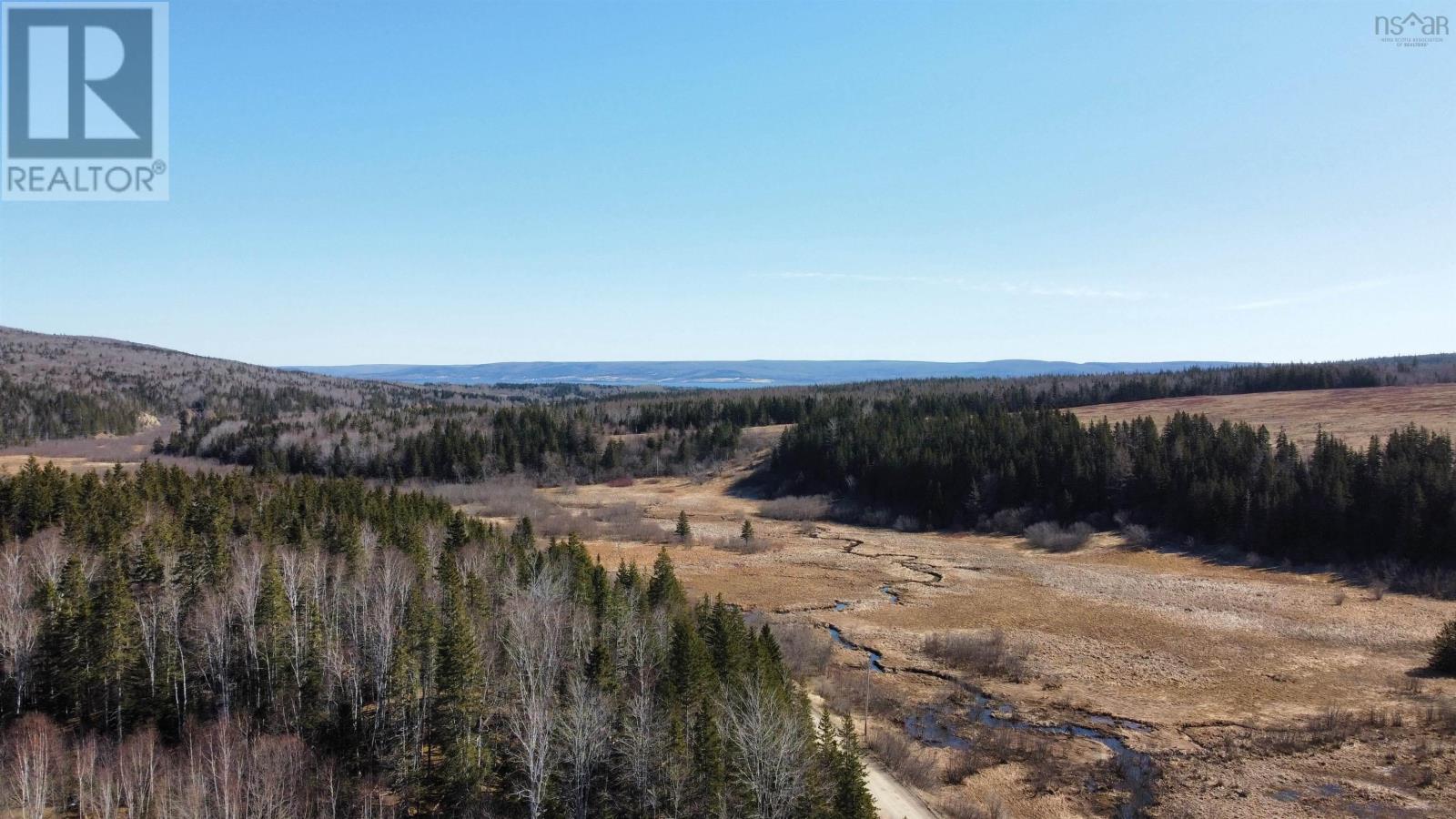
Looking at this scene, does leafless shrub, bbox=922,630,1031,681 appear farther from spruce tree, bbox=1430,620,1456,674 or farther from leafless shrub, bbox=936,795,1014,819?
spruce tree, bbox=1430,620,1456,674

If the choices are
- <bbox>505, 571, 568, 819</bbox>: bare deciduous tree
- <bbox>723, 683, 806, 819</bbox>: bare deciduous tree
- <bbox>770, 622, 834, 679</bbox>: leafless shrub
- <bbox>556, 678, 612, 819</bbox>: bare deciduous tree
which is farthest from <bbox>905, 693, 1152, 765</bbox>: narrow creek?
<bbox>505, 571, 568, 819</bbox>: bare deciduous tree

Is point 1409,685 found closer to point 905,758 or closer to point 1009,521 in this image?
point 905,758

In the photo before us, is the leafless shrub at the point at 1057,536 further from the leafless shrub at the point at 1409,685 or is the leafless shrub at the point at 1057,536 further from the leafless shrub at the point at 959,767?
the leafless shrub at the point at 959,767

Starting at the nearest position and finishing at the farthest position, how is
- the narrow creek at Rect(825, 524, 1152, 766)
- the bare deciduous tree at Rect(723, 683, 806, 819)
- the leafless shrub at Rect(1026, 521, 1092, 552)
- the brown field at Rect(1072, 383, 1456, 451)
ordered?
the bare deciduous tree at Rect(723, 683, 806, 819)
the narrow creek at Rect(825, 524, 1152, 766)
the leafless shrub at Rect(1026, 521, 1092, 552)
the brown field at Rect(1072, 383, 1456, 451)

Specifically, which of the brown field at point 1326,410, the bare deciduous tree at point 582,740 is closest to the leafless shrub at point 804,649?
the bare deciduous tree at point 582,740

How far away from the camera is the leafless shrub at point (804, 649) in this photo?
43688 millimetres

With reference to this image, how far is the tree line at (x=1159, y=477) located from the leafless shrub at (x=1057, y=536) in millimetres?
4295

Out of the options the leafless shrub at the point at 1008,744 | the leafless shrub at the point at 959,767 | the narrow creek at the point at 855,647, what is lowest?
the narrow creek at the point at 855,647

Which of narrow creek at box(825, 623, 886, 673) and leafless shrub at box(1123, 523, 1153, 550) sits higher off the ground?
leafless shrub at box(1123, 523, 1153, 550)

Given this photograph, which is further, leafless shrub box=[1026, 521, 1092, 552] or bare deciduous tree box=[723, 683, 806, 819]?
leafless shrub box=[1026, 521, 1092, 552]

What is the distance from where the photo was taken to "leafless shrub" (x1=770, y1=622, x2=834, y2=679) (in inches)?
1720

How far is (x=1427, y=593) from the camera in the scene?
60031mm

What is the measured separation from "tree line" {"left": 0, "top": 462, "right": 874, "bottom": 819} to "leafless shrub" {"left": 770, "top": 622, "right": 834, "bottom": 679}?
18.9 ft

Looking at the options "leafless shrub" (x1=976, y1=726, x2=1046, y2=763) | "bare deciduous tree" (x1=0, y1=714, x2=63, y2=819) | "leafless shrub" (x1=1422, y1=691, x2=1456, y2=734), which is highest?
"bare deciduous tree" (x1=0, y1=714, x2=63, y2=819)
